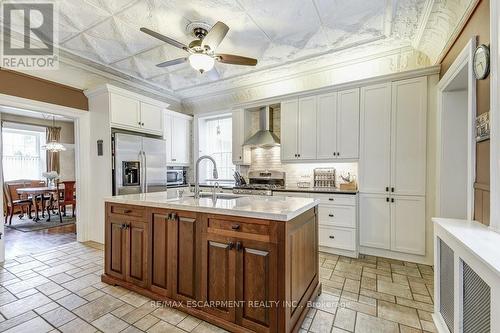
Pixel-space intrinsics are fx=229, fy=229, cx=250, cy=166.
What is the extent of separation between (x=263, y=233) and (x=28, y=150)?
8696 millimetres

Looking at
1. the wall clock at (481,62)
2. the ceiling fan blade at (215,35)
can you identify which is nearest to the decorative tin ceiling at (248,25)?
the ceiling fan blade at (215,35)

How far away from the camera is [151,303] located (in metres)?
2.14

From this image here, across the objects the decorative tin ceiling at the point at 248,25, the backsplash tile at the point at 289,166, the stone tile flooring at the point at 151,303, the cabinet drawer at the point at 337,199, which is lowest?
the stone tile flooring at the point at 151,303

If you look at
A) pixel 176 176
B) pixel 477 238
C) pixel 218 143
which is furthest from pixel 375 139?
pixel 176 176

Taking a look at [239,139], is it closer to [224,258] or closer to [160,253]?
[160,253]

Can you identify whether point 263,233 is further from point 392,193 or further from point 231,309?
point 392,193

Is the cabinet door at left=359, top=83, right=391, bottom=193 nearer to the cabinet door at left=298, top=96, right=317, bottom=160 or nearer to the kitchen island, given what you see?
the cabinet door at left=298, top=96, right=317, bottom=160

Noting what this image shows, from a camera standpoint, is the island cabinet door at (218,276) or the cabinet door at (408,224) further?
the cabinet door at (408,224)

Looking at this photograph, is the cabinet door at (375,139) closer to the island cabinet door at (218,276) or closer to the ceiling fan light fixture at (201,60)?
the ceiling fan light fixture at (201,60)

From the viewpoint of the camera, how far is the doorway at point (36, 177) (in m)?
4.96

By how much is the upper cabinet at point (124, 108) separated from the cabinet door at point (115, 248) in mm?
2024

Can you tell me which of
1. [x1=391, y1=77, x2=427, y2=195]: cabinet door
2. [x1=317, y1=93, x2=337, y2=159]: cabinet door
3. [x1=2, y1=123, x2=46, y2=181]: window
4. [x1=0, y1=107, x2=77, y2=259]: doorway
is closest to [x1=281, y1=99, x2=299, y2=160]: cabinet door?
[x1=317, y1=93, x2=337, y2=159]: cabinet door

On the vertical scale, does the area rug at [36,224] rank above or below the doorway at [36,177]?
below

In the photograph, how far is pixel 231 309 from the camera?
5.65 ft
